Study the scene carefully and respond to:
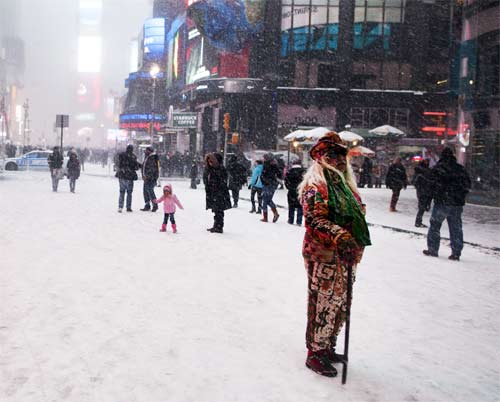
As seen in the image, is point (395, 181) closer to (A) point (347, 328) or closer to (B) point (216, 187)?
(B) point (216, 187)

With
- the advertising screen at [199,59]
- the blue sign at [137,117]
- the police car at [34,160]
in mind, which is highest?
the advertising screen at [199,59]

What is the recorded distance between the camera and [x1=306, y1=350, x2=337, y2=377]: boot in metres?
4.71

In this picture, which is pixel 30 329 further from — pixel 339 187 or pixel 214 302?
pixel 339 187

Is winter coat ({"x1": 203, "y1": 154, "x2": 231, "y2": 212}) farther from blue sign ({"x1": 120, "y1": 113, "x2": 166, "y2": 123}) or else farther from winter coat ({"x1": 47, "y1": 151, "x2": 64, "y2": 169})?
blue sign ({"x1": 120, "y1": 113, "x2": 166, "y2": 123})

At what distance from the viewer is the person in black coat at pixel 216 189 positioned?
13.2 meters

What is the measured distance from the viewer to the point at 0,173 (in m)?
34.5

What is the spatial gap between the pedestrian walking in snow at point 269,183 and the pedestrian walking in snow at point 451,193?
5.91m

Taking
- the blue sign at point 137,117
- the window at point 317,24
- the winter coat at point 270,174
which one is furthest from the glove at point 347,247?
the blue sign at point 137,117

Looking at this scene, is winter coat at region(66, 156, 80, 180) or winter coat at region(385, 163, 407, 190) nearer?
winter coat at region(385, 163, 407, 190)

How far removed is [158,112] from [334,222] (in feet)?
279

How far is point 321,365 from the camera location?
4.74 meters

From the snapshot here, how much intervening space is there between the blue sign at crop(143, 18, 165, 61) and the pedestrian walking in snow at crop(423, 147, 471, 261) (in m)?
84.8

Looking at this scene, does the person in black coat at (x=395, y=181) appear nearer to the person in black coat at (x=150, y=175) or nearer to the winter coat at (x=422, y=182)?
the winter coat at (x=422, y=182)

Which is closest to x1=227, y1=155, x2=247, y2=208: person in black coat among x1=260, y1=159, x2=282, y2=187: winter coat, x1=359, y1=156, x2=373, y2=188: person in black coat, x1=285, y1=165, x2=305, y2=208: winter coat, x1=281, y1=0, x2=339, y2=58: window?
x1=260, y1=159, x2=282, y2=187: winter coat
